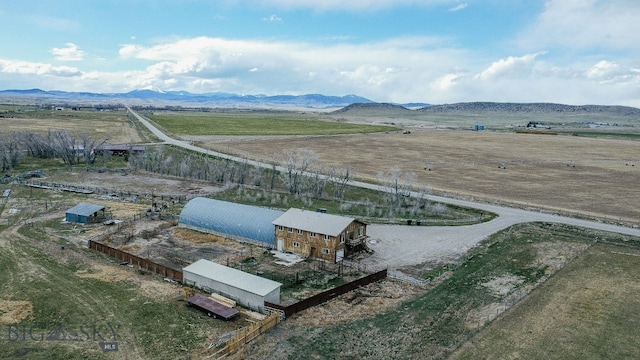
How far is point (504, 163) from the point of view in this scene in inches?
4085

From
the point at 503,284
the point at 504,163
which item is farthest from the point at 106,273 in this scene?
the point at 504,163

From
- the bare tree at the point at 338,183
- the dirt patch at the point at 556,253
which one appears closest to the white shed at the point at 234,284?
the dirt patch at the point at 556,253

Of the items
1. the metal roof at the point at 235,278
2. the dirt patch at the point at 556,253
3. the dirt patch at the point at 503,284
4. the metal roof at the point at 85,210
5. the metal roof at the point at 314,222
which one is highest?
the metal roof at the point at 314,222

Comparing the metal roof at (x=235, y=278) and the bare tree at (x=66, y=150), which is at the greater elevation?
the bare tree at (x=66, y=150)

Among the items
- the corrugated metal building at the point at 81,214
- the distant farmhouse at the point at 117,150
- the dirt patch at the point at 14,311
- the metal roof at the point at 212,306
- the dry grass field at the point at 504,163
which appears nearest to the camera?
the dirt patch at the point at 14,311

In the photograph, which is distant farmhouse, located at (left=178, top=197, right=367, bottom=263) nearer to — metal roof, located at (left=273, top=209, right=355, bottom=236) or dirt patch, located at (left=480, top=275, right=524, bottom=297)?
metal roof, located at (left=273, top=209, right=355, bottom=236)

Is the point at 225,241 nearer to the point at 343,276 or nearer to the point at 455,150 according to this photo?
the point at 343,276

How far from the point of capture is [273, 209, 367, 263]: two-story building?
40594 millimetres

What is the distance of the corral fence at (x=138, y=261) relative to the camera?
35.6 meters

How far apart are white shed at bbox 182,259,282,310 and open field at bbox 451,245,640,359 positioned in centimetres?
1213

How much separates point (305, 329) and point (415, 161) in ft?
257

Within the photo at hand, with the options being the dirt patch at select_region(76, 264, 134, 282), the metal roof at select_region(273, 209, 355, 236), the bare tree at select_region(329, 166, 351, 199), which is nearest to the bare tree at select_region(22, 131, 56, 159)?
the bare tree at select_region(329, 166, 351, 199)

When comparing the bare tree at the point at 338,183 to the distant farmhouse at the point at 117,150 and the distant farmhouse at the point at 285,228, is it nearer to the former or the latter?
the distant farmhouse at the point at 285,228

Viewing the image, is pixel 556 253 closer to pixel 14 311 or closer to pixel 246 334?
pixel 246 334
